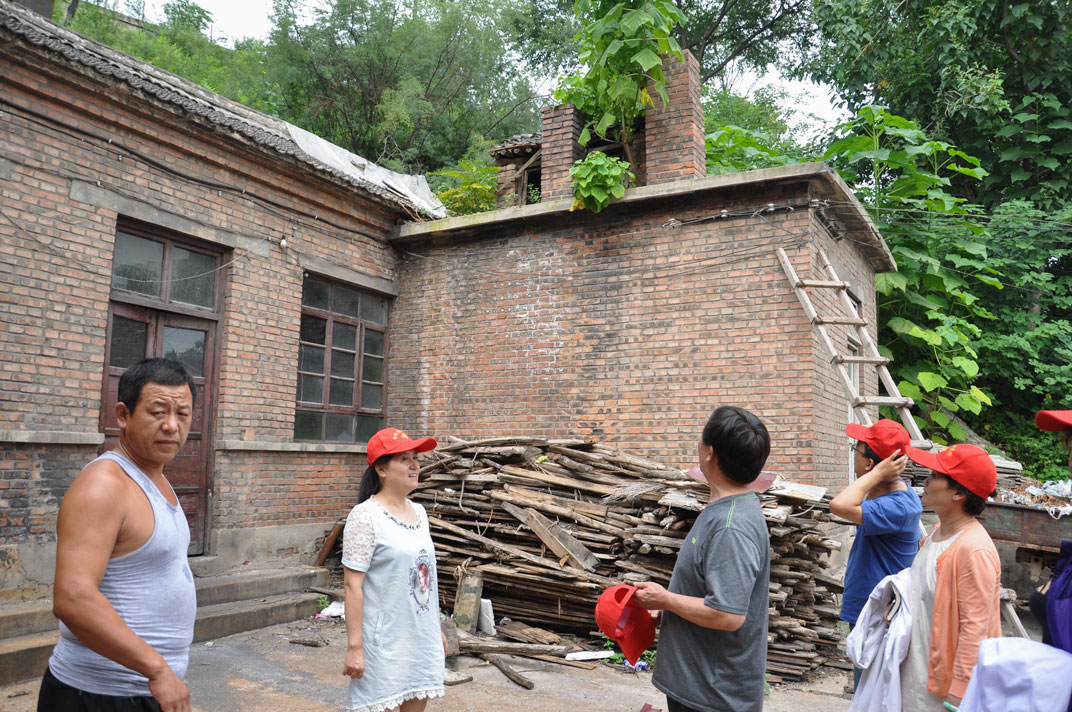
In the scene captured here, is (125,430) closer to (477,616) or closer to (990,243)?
(477,616)

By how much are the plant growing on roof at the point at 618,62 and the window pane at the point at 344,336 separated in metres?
3.74

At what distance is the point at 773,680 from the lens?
6.14 metres

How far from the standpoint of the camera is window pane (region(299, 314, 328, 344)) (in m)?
9.63

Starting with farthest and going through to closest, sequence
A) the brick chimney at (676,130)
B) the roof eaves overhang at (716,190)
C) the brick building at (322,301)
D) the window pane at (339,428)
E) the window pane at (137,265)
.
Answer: the window pane at (339,428)
the brick chimney at (676,130)
the roof eaves overhang at (716,190)
the window pane at (137,265)
the brick building at (322,301)

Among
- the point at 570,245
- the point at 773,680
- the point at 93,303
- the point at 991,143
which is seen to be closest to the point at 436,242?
the point at 570,245

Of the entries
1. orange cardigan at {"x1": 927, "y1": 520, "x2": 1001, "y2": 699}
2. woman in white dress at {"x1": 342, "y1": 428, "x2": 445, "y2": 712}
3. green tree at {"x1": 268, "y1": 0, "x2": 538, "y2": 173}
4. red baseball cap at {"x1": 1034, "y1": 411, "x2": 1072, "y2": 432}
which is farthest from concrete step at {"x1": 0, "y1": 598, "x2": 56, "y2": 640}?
green tree at {"x1": 268, "y1": 0, "x2": 538, "y2": 173}

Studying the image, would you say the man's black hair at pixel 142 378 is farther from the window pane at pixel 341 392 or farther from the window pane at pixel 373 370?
the window pane at pixel 373 370

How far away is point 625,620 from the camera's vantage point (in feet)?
8.64

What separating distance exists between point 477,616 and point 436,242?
5730mm

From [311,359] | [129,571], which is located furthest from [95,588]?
[311,359]

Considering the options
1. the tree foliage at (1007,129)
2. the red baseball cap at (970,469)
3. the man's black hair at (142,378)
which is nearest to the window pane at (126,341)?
the man's black hair at (142,378)

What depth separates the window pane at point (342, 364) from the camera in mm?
10101

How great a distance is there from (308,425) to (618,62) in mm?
6263

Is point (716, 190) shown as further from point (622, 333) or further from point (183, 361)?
point (183, 361)
